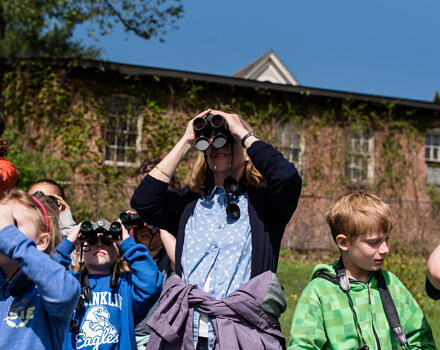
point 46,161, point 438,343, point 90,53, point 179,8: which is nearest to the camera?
point 438,343

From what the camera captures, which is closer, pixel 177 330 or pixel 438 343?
pixel 177 330

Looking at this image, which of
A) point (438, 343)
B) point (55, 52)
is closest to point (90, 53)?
point (55, 52)

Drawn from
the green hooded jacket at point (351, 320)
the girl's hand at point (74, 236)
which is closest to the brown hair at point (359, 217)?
the green hooded jacket at point (351, 320)

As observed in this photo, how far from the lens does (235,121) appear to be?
2.52 meters

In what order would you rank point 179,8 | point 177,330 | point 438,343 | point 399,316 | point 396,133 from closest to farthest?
point 177,330, point 399,316, point 438,343, point 396,133, point 179,8

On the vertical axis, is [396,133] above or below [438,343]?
above

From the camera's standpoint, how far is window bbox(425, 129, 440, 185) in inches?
543

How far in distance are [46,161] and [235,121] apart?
865 cm

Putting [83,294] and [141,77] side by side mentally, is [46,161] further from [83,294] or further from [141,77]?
[83,294]

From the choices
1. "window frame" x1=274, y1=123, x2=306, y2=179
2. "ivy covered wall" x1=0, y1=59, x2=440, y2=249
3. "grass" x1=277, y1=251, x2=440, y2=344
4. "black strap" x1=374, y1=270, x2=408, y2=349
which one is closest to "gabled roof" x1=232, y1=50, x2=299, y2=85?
"ivy covered wall" x1=0, y1=59, x2=440, y2=249

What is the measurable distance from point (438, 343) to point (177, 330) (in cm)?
355

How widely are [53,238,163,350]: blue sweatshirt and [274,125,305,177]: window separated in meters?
9.44

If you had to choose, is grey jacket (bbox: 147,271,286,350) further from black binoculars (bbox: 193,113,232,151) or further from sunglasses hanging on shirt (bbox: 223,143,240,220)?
black binoculars (bbox: 193,113,232,151)

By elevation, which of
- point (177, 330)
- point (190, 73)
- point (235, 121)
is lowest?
point (177, 330)
